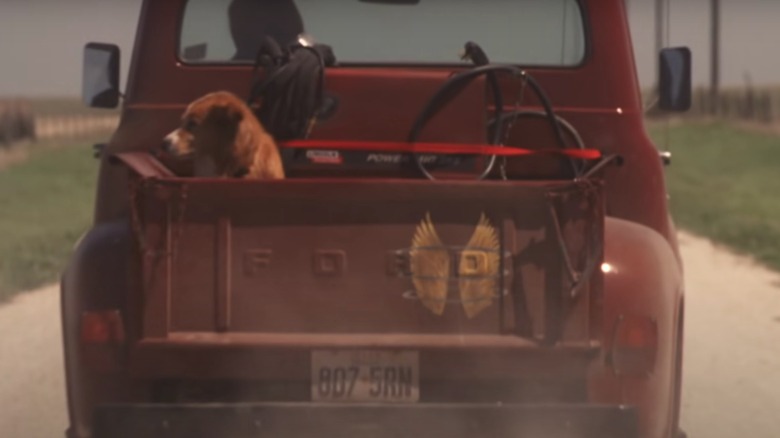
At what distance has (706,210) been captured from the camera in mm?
24641

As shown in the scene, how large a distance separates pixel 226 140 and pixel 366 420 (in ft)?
4.92

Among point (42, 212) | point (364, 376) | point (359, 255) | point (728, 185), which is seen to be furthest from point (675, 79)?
point (728, 185)

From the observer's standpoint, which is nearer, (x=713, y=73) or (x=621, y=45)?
(x=621, y=45)

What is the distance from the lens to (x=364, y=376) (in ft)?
17.7

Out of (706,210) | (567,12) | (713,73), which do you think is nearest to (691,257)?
(706,210)

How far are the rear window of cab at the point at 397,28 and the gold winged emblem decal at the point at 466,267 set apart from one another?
88.0 inches

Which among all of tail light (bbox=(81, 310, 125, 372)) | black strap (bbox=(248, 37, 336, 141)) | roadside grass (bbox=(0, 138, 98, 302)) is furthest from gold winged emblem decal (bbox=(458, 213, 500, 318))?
roadside grass (bbox=(0, 138, 98, 302))

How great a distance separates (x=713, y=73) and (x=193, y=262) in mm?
49102

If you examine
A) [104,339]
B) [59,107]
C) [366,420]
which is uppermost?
[104,339]

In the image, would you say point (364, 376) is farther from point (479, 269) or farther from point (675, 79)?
point (675, 79)

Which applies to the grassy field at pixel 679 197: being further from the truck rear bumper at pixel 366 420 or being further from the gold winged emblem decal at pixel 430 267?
the gold winged emblem decal at pixel 430 267

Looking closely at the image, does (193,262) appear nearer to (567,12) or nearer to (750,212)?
(567,12)

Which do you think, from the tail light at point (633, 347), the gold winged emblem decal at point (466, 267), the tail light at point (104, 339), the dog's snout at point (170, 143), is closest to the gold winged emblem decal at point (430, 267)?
the gold winged emblem decal at point (466, 267)

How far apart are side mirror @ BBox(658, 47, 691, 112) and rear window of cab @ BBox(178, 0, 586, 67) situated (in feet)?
1.82
